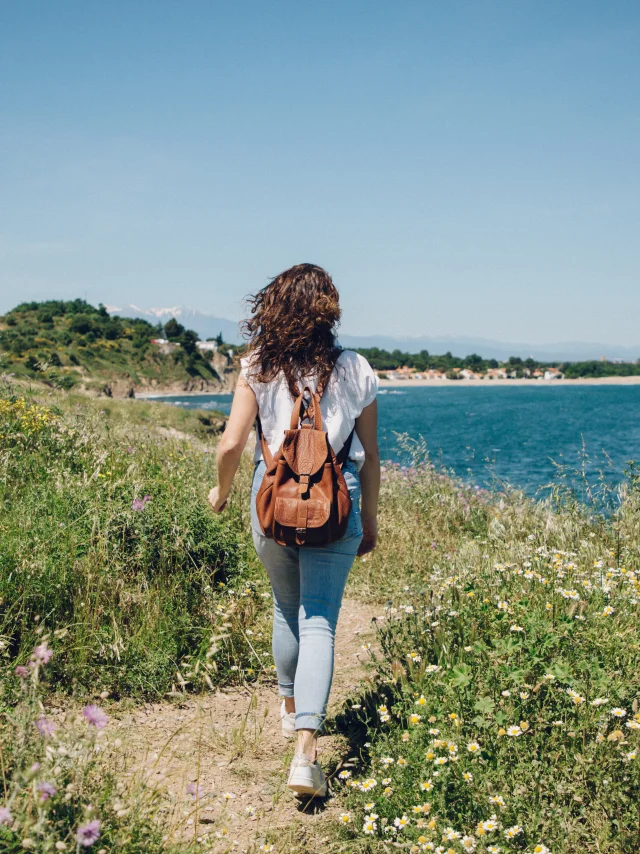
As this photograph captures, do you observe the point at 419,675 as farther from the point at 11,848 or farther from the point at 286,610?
the point at 11,848

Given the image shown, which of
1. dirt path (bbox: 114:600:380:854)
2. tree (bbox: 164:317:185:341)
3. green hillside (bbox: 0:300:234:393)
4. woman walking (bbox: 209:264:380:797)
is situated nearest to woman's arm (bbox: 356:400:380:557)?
woman walking (bbox: 209:264:380:797)

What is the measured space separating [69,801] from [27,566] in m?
1.78

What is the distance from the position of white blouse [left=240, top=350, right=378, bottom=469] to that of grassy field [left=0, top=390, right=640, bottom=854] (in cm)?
92

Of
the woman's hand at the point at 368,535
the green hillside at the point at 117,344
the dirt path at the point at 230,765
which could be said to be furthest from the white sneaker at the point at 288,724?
the green hillside at the point at 117,344

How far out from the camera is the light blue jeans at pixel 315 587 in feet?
9.49

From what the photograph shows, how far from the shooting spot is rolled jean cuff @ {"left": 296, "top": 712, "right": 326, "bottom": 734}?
284 cm

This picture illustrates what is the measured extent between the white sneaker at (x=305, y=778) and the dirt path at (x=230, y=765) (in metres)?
0.07

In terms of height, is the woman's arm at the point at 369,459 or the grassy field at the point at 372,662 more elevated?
the woman's arm at the point at 369,459

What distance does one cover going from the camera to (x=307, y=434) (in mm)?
2789

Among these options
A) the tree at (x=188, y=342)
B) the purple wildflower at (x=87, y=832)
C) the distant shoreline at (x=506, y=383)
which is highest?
the tree at (x=188, y=342)

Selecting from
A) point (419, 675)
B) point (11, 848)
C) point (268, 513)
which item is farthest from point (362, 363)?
point (11, 848)

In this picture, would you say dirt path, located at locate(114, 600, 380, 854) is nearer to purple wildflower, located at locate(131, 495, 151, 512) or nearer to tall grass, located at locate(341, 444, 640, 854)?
tall grass, located at locate(341, 444, 640, 854)

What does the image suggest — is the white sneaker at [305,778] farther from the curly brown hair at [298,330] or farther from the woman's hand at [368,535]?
the curly brown hair at [298,330]

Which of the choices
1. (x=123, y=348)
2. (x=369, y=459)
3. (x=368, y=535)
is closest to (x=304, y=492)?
(x=369, y=459)
